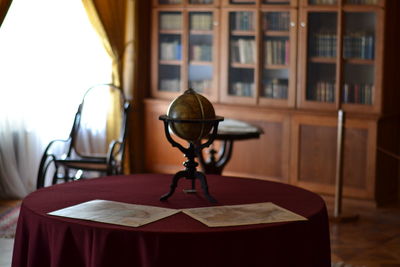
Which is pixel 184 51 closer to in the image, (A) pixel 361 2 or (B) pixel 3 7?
(A) pixel 361 2

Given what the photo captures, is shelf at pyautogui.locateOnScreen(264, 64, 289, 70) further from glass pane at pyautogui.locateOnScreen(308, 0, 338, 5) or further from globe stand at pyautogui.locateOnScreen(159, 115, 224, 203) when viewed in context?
globe stand at pyautogui.locateOnScreen(159, 115, 224, 203)

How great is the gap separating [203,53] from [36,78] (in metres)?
1.61

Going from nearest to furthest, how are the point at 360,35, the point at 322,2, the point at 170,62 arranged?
1. the point at 360,35
2. the point at 322,2
3. the point at 170,62

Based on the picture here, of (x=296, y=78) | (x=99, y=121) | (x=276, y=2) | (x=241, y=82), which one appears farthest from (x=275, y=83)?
(x=99, y=121)

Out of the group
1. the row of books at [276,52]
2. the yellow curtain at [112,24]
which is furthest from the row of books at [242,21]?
the yellow curtain at [112,24]

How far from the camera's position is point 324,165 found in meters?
5.89

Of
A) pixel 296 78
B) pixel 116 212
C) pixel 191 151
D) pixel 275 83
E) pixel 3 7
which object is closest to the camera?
pixel 116 212

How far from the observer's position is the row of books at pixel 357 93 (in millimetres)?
5684

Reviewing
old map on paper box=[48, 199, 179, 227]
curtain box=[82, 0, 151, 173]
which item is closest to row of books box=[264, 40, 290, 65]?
curtain box=[82, 0, 151, 173]

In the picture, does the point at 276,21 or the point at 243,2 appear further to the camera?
the point at 243,2

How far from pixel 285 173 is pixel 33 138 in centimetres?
211

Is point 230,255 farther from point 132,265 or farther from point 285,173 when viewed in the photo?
point 285,173

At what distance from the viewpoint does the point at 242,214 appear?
8.66 feet

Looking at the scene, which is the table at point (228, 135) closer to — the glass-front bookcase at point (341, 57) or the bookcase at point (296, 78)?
the bookcase at point (296, 78)
